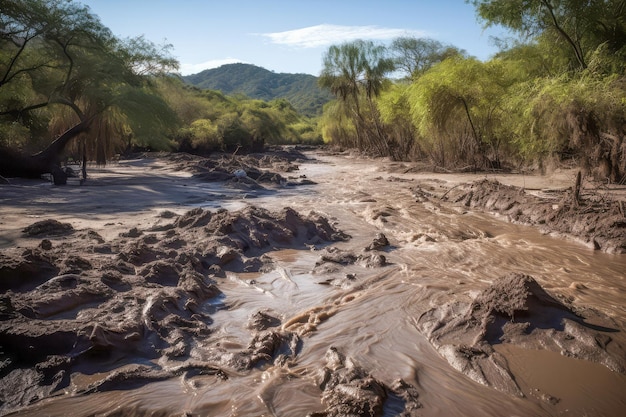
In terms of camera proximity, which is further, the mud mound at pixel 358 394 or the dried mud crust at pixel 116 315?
the dried mud crust at pixel 116 315

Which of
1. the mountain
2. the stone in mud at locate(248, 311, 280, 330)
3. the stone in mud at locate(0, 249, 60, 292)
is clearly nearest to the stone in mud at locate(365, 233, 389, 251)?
the stone in mud at locate(248, 311, 280, 330)

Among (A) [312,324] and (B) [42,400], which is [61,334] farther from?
(A) [312,324]

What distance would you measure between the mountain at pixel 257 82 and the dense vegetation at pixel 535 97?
130 meters

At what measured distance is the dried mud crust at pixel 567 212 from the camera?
21.1ft

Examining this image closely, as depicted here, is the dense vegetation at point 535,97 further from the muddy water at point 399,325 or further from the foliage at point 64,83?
the foliage at point 64,83

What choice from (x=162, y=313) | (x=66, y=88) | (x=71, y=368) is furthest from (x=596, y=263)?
(x=66, y=88)

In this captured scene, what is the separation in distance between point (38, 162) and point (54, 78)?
3.85 meters

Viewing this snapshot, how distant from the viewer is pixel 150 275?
4395 millimetres

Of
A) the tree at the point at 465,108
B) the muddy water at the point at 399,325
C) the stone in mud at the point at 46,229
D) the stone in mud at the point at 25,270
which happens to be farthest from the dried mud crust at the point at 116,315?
the tree at the point at 465,108

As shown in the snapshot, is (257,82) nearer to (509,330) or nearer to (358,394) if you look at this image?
(509,330)

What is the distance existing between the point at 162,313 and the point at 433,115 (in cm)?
1606

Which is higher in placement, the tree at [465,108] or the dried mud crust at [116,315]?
the tree at [465,108]

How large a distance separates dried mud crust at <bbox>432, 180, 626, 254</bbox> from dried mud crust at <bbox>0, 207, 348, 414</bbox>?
5569 millimetres

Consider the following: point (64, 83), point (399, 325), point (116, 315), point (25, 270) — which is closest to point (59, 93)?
point (64, 83)
